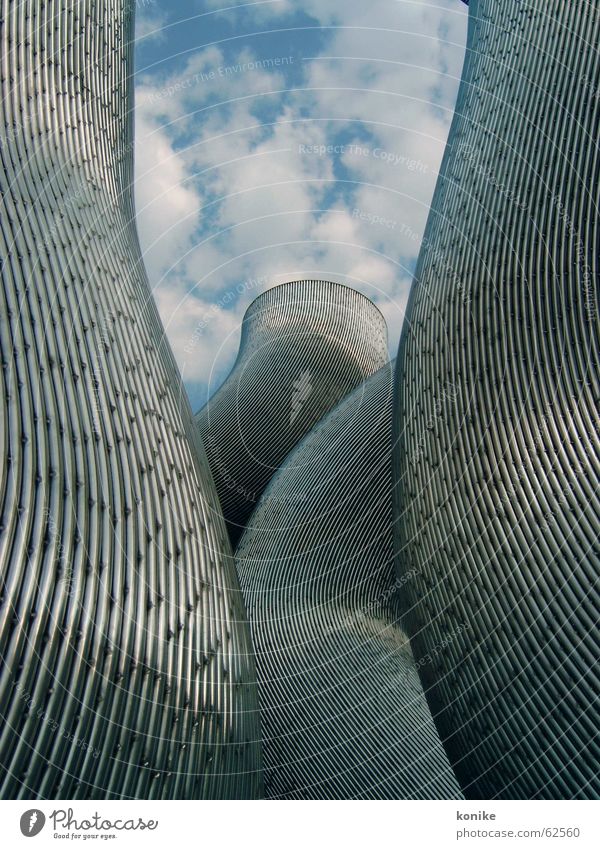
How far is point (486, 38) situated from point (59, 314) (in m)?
12.0

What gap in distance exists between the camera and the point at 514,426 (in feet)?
32.8

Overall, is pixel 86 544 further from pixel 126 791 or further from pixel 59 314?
pixel 59 314

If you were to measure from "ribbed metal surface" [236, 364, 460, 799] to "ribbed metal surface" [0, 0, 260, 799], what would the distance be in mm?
6177

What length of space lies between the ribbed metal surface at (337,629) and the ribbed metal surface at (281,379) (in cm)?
665

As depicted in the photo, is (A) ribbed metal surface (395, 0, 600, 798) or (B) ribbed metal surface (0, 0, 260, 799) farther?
(A) ribbed metal surface (395, 0, 600, 798)

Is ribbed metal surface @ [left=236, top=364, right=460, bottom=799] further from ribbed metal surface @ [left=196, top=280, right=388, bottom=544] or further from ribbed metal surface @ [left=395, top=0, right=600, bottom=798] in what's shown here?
ribbed metal surface @ [left=196, top=280, right=388, bottom=544]

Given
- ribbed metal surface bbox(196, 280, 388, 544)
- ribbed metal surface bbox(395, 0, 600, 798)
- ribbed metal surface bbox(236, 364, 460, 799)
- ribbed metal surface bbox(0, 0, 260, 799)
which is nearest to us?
ribbed metal surface bbox(0, 0, 260, 799)

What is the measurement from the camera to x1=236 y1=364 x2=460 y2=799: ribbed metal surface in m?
13.5

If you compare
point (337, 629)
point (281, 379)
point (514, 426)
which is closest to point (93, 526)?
point (514, 426)

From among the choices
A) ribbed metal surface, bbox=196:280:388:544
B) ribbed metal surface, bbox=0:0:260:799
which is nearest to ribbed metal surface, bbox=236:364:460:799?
ribbed metal surface, bbox=0:0:260:799

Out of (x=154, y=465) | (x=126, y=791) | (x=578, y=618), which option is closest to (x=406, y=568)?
(x=578, y=618)

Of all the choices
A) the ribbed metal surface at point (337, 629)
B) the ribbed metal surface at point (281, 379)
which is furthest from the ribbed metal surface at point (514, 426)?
the ribbed metal surface at point (281, 379)

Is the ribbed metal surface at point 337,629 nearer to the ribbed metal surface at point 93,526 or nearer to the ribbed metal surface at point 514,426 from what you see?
the ribbed metal surface at point 514,426

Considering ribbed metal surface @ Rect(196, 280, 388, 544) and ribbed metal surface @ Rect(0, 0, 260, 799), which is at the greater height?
ribbed metal surface @ Rect(196, 280, 388, 544)
